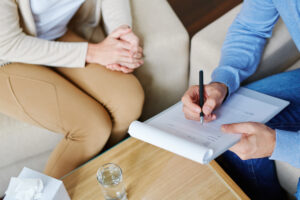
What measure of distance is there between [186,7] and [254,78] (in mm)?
1036

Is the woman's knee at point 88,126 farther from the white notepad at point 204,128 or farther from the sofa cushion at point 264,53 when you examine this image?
the sofa cushion at point 264,53

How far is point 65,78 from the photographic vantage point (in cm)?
118

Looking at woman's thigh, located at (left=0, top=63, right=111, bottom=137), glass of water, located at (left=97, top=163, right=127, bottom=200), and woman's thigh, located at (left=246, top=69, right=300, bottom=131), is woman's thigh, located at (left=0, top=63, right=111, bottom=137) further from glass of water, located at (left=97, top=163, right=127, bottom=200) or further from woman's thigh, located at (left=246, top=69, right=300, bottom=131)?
woman's thigh, located at (left=246, top=69, right=300, bottom=131)

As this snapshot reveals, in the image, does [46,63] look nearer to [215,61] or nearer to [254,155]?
[215,61]

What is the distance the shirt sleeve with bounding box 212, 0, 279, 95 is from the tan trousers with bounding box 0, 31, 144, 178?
1.16 ft

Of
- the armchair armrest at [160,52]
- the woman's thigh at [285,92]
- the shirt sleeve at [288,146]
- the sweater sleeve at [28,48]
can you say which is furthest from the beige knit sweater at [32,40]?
the shirt sleeve at [288,146]

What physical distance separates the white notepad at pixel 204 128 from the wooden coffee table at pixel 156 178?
0.49ft

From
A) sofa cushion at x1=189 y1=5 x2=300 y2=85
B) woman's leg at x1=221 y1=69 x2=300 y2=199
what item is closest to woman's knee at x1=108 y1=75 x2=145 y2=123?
sofa cushion at x1=189 y1=5 x2=300 y2=85

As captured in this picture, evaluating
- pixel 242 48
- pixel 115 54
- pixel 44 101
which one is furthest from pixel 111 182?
pixel 242 48

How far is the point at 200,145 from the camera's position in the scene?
27.5 inches

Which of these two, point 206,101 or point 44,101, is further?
point 44,101

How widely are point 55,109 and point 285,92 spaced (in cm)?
78

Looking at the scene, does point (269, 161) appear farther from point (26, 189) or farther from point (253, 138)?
point (26, 189)

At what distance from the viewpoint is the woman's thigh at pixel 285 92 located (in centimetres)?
93
